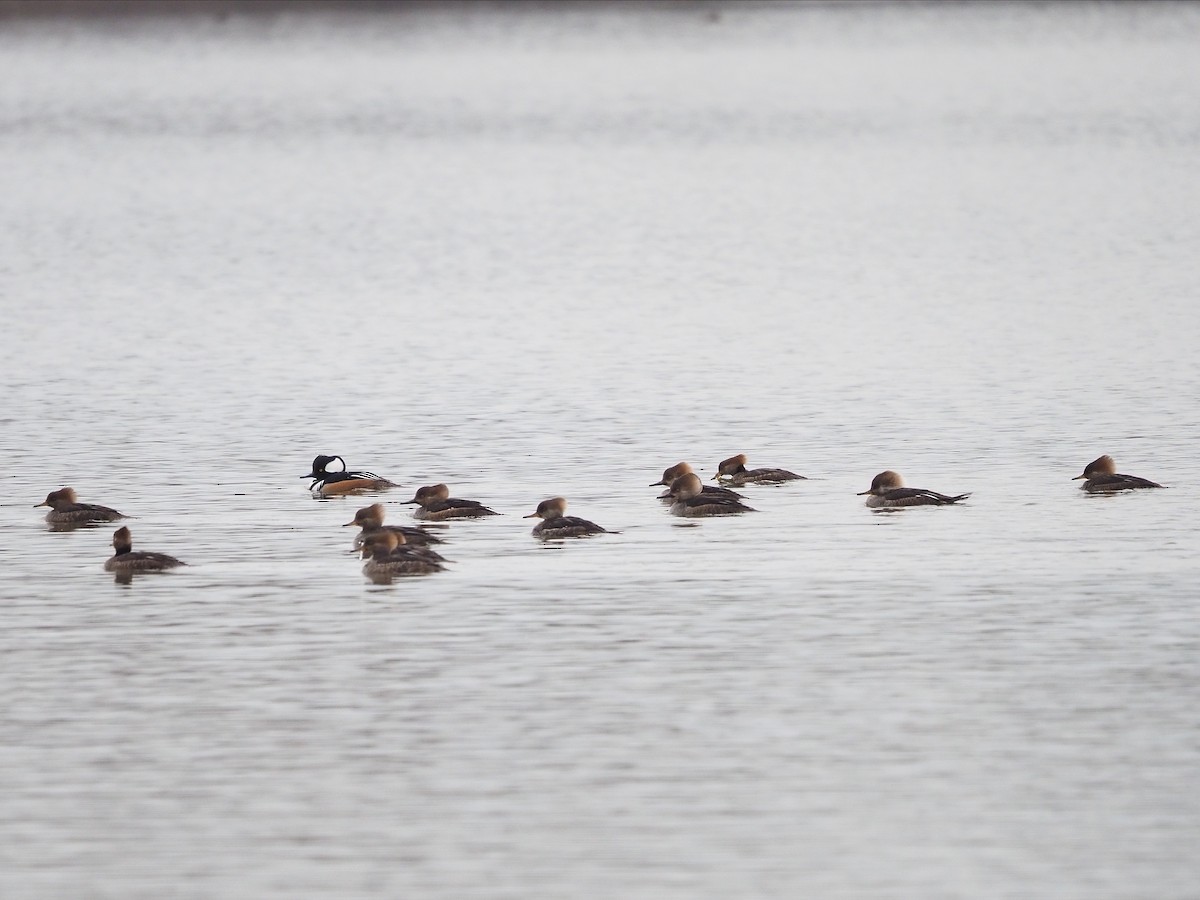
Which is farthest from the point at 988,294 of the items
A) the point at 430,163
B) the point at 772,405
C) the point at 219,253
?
the point at 430,163

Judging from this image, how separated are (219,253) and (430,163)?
2404 centimetres

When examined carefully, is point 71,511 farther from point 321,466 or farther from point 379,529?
point 379,529

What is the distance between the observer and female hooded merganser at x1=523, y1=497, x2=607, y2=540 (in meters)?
18.0

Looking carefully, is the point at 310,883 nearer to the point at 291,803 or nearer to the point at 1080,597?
the point at 291,803

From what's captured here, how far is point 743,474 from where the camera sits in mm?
20172

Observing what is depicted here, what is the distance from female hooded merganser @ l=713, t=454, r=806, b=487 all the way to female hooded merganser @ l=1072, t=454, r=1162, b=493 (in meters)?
2.76

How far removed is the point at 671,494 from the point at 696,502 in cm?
43

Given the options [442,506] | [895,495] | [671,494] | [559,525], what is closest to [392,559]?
[559,525]

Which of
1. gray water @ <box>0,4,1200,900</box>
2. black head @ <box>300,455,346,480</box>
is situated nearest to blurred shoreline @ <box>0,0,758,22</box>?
gray water @ <box>0,4,1200,900</box>

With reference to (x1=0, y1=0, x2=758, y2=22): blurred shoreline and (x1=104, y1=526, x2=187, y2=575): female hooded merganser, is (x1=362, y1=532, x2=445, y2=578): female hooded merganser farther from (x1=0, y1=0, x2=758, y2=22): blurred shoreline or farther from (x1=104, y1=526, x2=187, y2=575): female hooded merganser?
(x1=0, y1=0, x2=758, y2=22): blurred shoreline

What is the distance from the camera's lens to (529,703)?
13.8 meters

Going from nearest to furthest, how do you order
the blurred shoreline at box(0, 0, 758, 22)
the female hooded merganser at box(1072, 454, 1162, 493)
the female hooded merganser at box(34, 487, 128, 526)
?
the female hooded merganser at box(34, 487, 128, 526)
the female hooded merganser at box(1072, 454, 1162, 493)
the blurred shoreline at box(0, 0, 758, 22)

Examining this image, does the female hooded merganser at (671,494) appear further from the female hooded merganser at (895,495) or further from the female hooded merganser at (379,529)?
the female hooded merganser at (379,529)

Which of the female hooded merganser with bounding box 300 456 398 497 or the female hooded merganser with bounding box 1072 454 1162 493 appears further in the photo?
the female hooded merganser with bounding box 300 456 398 497
